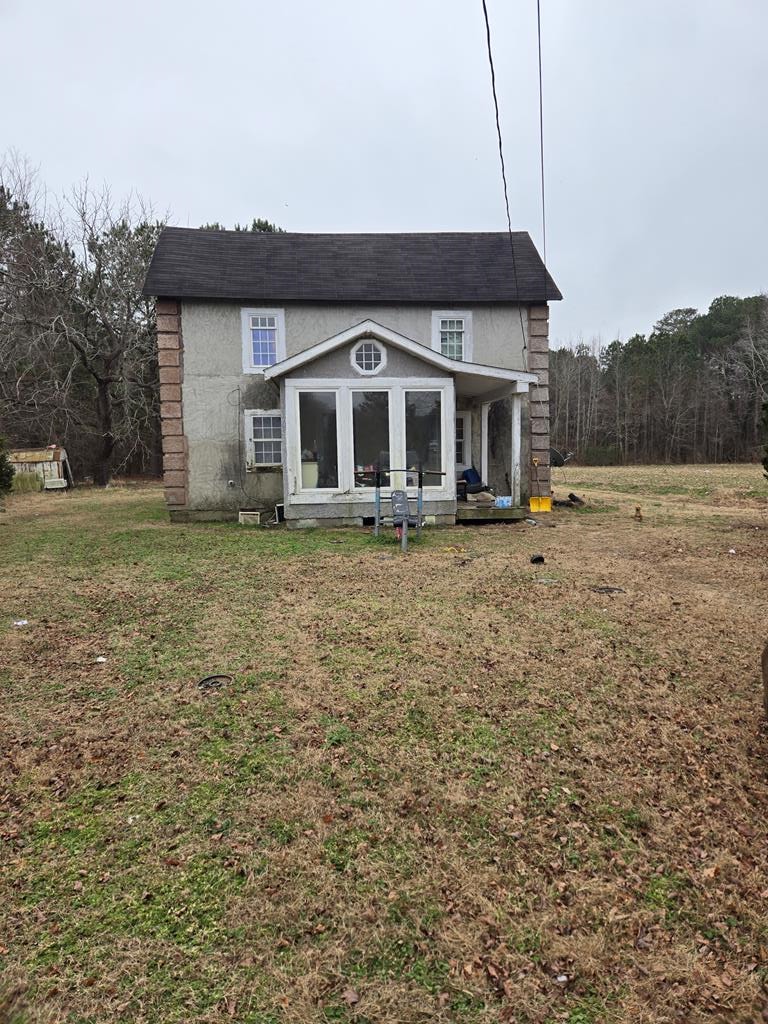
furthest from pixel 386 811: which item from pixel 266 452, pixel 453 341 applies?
pixel 453 341

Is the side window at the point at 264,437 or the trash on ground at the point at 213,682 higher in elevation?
the side window at the point at 264,437

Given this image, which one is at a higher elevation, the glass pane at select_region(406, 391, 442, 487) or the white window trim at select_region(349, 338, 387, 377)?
the white window trim at select_region(349, 338, 387, 377)

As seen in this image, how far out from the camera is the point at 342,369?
36.6 feet

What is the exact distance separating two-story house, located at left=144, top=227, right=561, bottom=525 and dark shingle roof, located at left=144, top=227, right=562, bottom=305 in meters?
0.05

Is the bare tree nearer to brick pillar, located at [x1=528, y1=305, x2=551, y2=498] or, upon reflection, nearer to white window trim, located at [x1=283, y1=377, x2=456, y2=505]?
white window trim, located at [x1=283, y1=377, x2=456, y2=505]

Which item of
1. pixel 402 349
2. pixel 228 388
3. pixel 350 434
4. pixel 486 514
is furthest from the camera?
pixel 228 388

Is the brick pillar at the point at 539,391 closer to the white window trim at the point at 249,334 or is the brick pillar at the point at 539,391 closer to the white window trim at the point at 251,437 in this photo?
the white window trim at the point at 249,334

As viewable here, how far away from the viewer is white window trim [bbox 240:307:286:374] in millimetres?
13086

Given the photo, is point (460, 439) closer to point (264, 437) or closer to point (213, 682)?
point (264, 437)

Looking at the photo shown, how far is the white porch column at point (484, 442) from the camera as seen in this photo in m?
14.4

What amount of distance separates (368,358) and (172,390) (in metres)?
4.93

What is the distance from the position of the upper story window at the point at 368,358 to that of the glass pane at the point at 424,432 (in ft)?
3.01

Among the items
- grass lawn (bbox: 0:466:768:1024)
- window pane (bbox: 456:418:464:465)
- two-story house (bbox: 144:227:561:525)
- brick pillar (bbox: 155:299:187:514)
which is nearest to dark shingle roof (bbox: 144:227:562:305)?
two-story house (bbox: 144:227:561:525)

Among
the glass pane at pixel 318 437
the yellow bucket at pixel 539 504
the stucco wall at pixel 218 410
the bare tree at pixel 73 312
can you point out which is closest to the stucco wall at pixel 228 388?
the stucco wall at pixel 218 410
